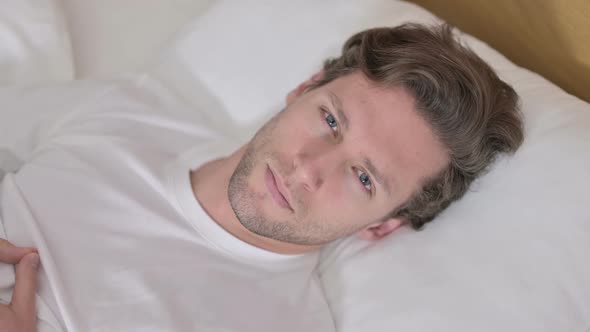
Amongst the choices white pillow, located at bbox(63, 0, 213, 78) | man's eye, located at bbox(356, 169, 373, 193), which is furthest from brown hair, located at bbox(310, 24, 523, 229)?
white pillow, located at bbox(63, 0, 213, 78)

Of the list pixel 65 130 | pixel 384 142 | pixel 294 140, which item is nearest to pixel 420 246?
pixel 384 142

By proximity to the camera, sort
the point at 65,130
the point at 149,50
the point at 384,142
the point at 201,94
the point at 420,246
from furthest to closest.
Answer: the point at 149,50 → the point at 201,94 → the point at 65,130 → the point at 420,246 → the point at 384,142

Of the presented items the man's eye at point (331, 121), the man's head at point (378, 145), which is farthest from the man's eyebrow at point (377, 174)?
the man's eye at point (331, 121)

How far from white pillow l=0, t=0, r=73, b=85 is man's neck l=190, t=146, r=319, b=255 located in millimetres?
586

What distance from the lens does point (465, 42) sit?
4.73 feet

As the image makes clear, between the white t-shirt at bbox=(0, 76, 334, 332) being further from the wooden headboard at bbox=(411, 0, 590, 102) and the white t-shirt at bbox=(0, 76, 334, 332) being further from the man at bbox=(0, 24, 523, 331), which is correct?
the wooden headboard at bbox=(411, 0, 590, 102)

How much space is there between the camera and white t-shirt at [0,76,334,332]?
116 centimetres

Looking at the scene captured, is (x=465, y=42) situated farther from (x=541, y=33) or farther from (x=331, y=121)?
(x=331, y=121)

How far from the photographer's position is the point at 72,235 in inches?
47.8

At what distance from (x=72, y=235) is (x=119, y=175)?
7.8 inches

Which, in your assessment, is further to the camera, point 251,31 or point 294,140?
point 251,31

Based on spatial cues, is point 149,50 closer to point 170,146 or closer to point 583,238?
point 170,146

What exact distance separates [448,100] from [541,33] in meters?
0.39

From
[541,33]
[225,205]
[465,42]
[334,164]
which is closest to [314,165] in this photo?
[334,164]
